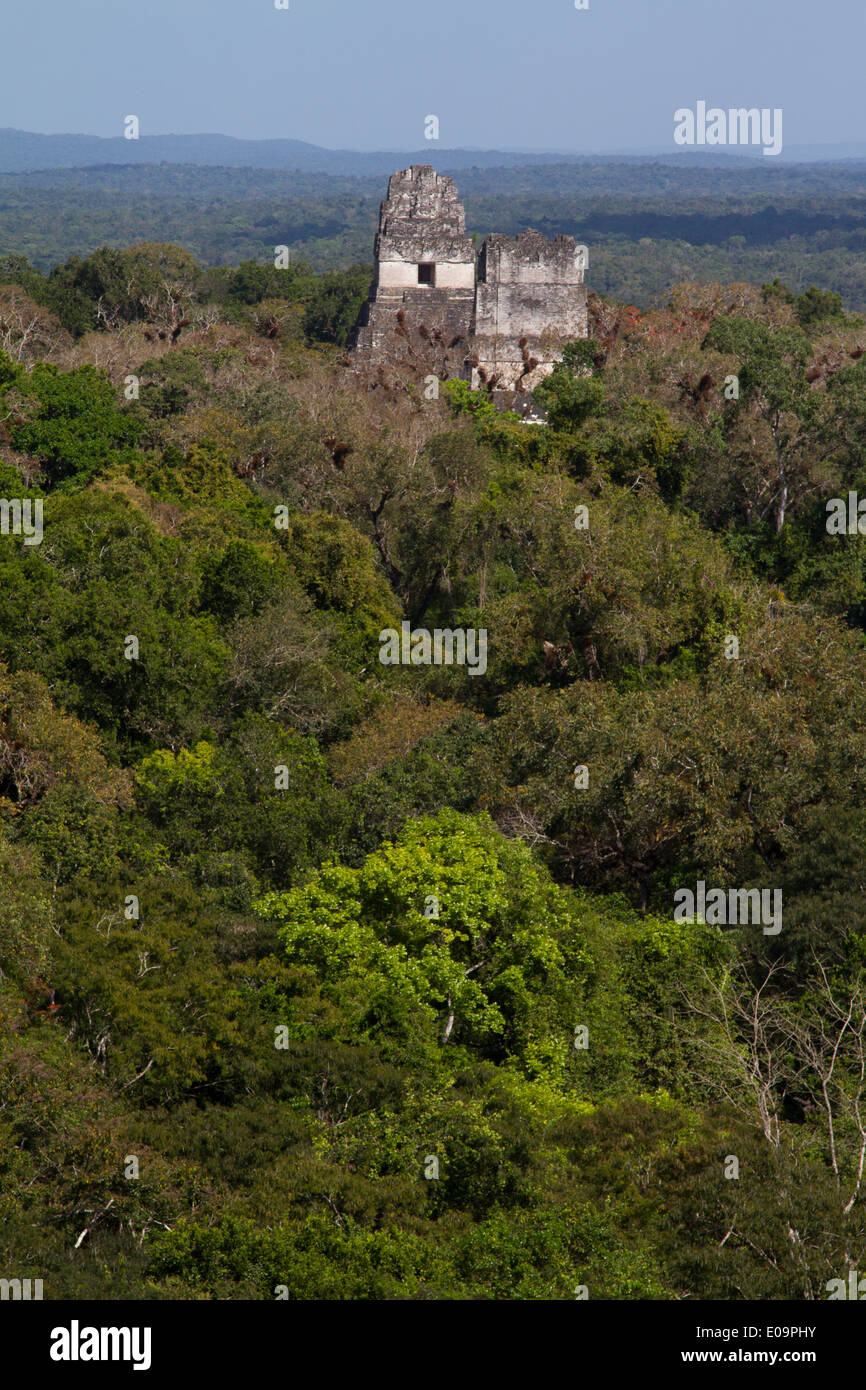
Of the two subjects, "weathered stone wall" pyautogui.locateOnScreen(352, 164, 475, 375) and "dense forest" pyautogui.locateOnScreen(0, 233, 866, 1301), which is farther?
"weathered stone wall" pyautogui.locateOnScreen(352, 164, 475, 375)

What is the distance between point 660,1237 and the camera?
12.2 metres

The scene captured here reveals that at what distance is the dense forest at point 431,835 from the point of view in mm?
12367

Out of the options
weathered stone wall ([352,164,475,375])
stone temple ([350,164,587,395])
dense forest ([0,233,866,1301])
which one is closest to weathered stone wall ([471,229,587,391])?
stone temple ([350,164,587,395])

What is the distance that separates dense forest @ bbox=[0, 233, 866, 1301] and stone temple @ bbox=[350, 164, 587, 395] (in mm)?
4659

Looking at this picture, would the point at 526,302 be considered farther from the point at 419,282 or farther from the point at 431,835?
the point at 431,835

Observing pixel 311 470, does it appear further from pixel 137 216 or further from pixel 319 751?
pixel 137 216

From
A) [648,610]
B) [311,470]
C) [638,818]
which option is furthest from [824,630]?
[311,470]

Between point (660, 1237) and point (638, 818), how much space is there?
23.8ft

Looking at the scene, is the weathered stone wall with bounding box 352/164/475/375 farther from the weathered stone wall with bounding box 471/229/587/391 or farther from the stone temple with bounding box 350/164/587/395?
the weathered stone wall with bounding box 471/229/587/391

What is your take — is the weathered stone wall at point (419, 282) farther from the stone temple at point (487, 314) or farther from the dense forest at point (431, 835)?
the dense forest at point (431, 835)

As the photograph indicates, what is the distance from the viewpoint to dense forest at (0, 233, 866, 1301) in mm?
12367

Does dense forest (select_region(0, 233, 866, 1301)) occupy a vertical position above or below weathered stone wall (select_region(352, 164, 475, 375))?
below

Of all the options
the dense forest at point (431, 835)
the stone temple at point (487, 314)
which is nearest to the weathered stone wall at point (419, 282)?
the stone temple at point (487, 314)

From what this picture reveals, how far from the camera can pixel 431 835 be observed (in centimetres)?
1770
